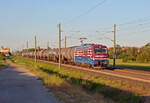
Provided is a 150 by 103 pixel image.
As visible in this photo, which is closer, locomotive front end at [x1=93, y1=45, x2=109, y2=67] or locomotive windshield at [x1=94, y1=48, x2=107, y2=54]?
locomotive front end at [x1=93, y1=45, x2=109, y2=67]

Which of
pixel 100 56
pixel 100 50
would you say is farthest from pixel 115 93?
pixel 100 50

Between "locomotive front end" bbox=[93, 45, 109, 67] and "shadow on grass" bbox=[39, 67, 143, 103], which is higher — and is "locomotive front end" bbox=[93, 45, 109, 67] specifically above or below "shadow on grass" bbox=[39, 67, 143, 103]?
above

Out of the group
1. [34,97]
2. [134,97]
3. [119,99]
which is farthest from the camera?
[119,99]

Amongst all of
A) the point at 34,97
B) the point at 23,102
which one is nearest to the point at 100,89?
the point at 34,97

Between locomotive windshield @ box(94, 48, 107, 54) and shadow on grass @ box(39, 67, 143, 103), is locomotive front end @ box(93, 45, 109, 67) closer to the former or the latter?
locomotive windshield @ box(94, 48, 107, 54)

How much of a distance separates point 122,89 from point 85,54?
18.6 metres

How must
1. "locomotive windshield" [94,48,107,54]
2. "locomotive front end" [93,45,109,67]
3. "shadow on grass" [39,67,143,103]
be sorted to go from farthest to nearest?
"locomotive windshield" [94,48,107,54], "locomotive front end" [93,45,109,67], "shadow on grass" [39,67,143,103]

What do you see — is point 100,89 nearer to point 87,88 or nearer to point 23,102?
point 87,88

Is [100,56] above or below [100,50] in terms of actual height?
below

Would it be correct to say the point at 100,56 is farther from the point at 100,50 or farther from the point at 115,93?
the point at 115,93

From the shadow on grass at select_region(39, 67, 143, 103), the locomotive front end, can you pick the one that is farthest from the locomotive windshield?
the shadow on grass at select_region(39, 67, 143, 103)

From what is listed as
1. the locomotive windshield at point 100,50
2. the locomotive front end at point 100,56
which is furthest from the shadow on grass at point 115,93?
the locomotive windshield at point 100,50

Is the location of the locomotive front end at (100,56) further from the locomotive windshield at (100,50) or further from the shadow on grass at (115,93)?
the shadow on grass at (115,93)

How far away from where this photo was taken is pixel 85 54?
3297 centimetres
